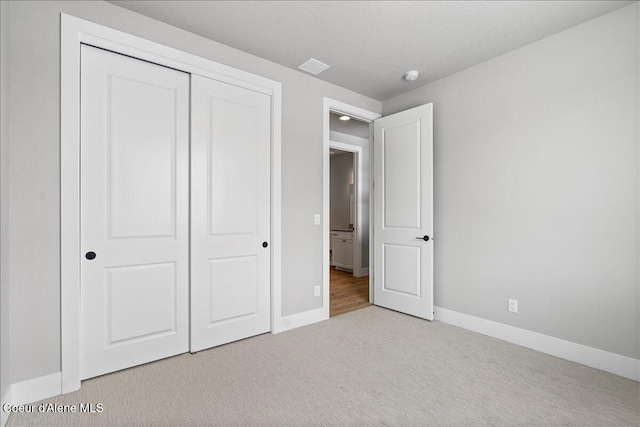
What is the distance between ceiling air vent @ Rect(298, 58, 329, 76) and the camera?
9.90 feet

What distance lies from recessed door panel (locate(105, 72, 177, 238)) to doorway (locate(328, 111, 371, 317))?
2406 mm

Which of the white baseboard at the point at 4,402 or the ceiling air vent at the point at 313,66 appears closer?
the white baseboard at the point at 4,402

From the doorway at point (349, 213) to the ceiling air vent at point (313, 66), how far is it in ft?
4.34

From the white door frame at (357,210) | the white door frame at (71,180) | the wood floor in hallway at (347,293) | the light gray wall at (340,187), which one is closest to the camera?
the white door frame at (71,180)

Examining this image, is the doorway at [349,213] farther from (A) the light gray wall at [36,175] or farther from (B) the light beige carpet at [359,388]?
(A) the light gray wall at [36,175]

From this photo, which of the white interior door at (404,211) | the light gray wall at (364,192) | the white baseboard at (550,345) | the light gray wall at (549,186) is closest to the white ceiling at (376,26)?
→ the light gray wall at (549,186)

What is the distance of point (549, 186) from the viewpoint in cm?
263

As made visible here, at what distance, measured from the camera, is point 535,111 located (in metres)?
2.71

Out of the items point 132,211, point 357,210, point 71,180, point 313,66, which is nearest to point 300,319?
point 132,211

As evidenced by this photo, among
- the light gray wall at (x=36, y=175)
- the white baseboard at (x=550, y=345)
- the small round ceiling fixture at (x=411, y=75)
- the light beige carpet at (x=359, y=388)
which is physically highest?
the small round ceiling fixture at (x=411, y=75)

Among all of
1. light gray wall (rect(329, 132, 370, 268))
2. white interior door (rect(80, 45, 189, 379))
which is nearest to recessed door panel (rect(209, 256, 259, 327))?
white interior door (rect(80, 45, 189, 379))

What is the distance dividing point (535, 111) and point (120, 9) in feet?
11.0

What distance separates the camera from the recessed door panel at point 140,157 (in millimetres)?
2256

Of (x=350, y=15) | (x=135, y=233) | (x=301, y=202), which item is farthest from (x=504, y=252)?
(x=135, y=233)
